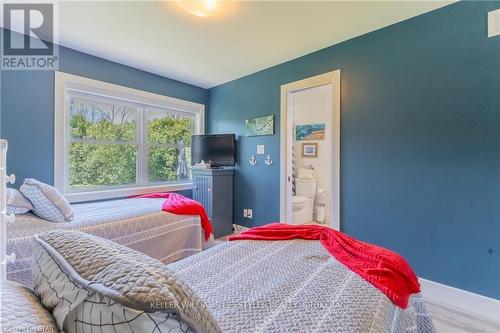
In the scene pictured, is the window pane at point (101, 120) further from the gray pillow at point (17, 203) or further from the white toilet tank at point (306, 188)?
the white toilet tank at point (306, 188)

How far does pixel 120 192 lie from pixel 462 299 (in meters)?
3.86

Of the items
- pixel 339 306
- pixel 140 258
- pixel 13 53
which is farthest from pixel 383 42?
pixel 13 53

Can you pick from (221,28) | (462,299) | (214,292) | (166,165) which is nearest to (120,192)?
(166,165)

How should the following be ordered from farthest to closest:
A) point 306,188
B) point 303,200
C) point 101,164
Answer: point 306,188, point 303,200, point 101,164

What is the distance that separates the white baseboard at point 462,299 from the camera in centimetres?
182

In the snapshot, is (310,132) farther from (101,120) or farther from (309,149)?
(101,120)

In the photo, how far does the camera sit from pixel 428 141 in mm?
2107

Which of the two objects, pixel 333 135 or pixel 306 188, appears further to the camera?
pixel 306 188

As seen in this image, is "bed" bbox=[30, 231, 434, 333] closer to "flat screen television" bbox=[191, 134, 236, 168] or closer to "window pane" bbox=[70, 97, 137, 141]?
"flat screen television" bbox=[191, 134, 236, 168]

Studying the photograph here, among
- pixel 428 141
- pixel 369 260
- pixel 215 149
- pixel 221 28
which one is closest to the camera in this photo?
pixel 369 260

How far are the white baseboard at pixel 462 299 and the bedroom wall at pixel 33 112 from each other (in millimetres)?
4034

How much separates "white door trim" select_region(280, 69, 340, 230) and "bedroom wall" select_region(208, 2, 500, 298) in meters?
0.07

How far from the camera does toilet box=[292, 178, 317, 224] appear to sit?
4.05 m

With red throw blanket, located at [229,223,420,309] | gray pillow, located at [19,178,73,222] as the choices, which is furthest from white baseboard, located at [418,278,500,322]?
gray pillow, located at [19,178,73,222]
